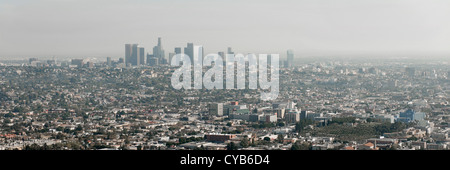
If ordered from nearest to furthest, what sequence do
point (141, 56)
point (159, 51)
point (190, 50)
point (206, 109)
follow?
point (206, 109)
point (190, 50)
point (141, 56)
point (159, 51)

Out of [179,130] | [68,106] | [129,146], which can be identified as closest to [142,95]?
[68,106]

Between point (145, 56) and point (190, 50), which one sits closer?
point (190, 50)

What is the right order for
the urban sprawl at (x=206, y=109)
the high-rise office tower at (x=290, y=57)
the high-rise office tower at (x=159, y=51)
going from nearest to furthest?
the urban sprawl at (x=206, y=109) < the high-rise office tower at (x=159, y=51) < the high-rise office tower at (x=290, y=57)

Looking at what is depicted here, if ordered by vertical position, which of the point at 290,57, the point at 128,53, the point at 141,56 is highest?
the point at 128,53

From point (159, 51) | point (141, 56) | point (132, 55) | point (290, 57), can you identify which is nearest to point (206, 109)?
point (141, 56)

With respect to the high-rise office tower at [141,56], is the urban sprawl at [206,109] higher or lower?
lower

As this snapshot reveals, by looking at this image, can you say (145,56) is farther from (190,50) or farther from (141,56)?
(190,50)

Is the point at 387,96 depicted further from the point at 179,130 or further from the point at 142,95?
the point at 179,130

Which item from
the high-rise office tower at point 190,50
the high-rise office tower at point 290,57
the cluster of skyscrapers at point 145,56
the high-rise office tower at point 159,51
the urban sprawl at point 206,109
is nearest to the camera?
the urban sprawl at point 206,109

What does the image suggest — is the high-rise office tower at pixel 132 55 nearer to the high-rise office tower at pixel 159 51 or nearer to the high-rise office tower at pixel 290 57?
the high-rise office tower at pixel 159 51

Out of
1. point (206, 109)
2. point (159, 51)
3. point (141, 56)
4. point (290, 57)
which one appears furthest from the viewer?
point (290, 57)

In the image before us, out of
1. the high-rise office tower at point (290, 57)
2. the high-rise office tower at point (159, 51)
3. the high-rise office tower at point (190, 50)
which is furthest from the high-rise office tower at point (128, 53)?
the high-rise office tower at point (290, 57)
